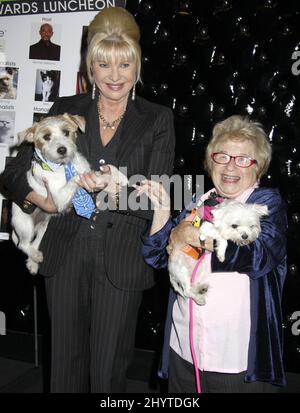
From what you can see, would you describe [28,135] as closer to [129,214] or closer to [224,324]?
[129,214]

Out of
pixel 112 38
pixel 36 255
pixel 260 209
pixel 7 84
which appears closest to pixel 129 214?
pixel 260 209

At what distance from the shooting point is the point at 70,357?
200 centimetres

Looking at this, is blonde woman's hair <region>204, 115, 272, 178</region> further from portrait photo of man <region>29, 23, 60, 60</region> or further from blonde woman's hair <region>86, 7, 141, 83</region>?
portrait photo of man <region>29, 23, 60, 60</region>

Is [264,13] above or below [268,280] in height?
above

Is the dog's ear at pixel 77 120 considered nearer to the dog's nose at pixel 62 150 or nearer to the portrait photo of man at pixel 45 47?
the dog's nose at pixel 62 150

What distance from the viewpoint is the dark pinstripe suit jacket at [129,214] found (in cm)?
189

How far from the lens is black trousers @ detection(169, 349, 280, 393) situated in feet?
5.80

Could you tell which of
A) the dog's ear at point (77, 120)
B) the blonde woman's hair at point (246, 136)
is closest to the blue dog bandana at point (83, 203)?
the dog's ear at point (77, 120)

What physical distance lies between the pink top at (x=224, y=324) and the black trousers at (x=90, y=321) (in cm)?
37

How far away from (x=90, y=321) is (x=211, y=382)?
62cm

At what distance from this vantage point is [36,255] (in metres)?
2.25
